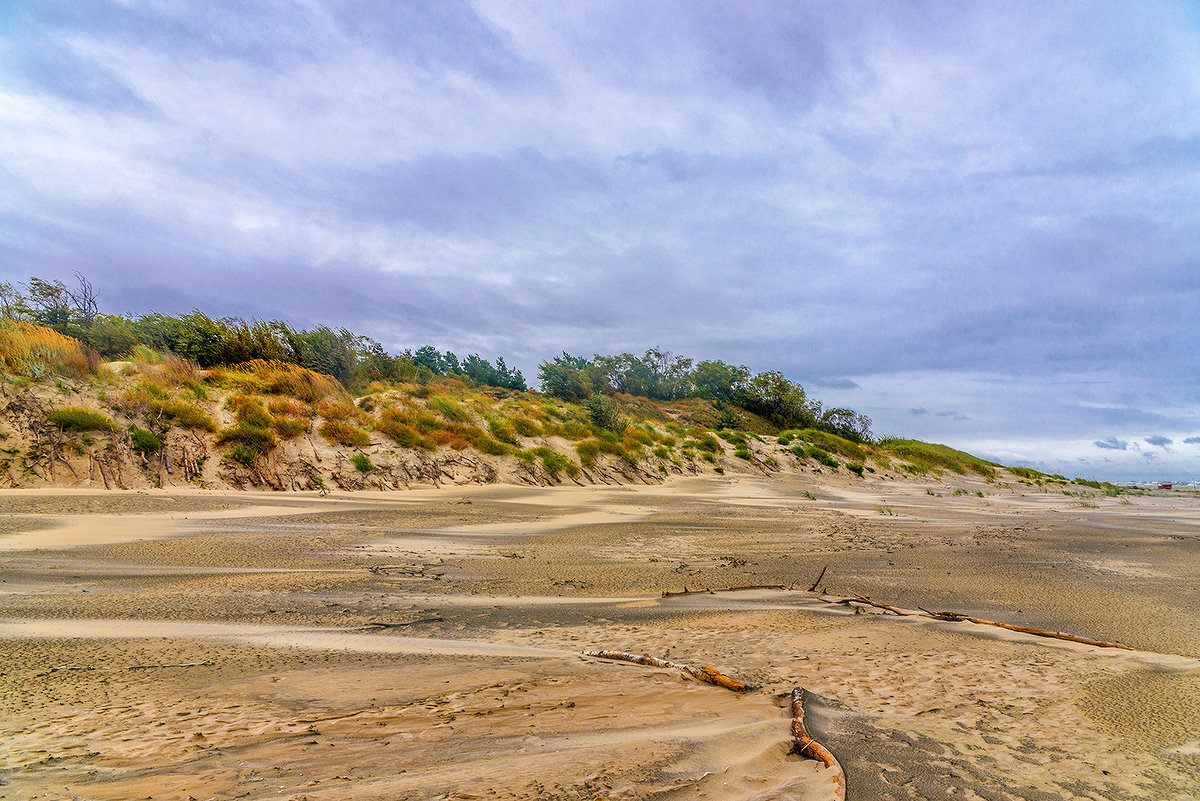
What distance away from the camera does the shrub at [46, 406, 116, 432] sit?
1095cm

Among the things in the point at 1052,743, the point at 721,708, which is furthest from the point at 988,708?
the point at 721,708

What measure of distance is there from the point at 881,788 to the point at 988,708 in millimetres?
1194

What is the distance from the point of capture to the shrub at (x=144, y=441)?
37.3ft

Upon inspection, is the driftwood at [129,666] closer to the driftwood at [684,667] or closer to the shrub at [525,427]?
the driftwood at [684,667]

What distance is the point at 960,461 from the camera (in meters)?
33.8

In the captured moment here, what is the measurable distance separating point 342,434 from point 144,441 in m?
3.94

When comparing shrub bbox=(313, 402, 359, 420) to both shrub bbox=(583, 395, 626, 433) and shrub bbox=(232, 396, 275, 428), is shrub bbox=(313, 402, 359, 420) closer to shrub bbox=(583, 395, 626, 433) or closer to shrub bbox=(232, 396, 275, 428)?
shrub bbox=(232, 396, 275, 428)

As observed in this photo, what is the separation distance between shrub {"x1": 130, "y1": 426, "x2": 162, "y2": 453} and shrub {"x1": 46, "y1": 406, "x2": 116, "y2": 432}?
1.46 feet

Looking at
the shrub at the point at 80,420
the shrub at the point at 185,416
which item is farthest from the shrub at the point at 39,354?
the shrub at the point at 185,416

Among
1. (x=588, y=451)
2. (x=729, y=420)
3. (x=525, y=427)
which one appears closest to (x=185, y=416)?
(x=525, y=427)

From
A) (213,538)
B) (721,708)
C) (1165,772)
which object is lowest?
Result: (213,538)

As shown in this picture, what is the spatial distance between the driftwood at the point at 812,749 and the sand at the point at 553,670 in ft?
0.17

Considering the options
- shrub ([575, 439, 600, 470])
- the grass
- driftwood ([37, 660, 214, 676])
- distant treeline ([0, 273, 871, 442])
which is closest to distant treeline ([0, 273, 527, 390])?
distant treeline ([0, 273, 871, 442])

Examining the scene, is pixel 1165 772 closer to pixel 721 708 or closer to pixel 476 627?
pixel 721 708
